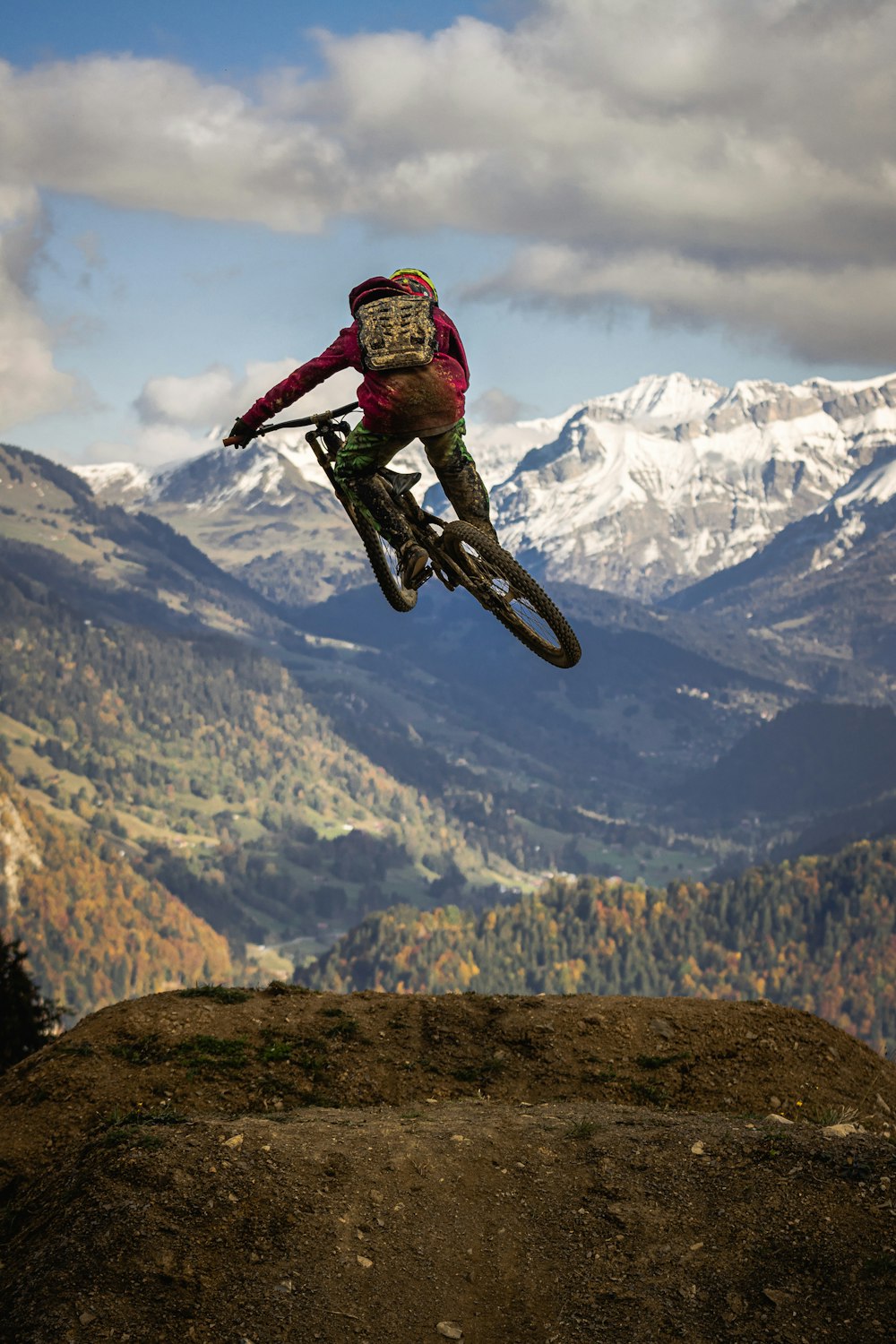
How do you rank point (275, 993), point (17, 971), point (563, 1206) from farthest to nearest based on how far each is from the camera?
point (17, 971)
point (275, 993)
point (563, 1206)

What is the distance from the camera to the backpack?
1465 cm

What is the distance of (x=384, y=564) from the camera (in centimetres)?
1695

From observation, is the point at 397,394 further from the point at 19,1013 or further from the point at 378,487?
the point at 19,1013

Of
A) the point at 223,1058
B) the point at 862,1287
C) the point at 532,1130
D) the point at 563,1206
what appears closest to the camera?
the point at 862,1287

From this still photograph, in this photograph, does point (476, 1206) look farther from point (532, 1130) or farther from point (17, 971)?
point (17, 971)

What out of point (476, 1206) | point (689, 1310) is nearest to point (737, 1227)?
point (689, 1310)

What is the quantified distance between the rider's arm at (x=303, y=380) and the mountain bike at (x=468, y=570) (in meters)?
0.39

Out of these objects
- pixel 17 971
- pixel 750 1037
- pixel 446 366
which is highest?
pixel 446 366

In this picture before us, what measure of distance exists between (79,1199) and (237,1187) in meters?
1.46

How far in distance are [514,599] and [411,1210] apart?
7.11 metres

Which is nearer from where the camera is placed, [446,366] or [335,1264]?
[335,1264]

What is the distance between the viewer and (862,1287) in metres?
10.5

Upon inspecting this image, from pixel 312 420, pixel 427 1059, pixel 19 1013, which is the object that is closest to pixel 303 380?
pixel 312 420

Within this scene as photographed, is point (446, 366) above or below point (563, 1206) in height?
above
